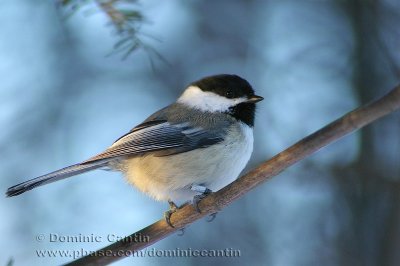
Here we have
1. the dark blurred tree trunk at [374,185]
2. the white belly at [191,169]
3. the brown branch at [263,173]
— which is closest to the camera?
the brown branch at [263,173]

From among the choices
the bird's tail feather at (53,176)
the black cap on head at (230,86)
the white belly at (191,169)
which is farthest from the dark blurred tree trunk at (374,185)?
the bird's tail feather at (53,176)

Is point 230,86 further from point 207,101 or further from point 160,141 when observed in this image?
point 160,141

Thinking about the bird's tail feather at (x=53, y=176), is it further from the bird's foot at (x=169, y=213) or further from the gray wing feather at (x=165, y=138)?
the bird's foot at (x=169, y=213)

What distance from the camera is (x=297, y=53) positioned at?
432 centimetres

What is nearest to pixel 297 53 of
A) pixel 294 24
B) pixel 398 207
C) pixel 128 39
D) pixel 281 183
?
pixel 294 24

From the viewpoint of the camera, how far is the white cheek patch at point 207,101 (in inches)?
106

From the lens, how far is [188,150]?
8.03ft

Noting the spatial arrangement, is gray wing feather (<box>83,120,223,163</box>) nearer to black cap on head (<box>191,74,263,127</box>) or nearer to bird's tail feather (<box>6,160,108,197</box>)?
bird's tail feather (<box>6,160,108,197</box>)

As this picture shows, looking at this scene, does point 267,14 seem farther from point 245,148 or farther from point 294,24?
point 245,148

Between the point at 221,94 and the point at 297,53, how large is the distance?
5.82ft

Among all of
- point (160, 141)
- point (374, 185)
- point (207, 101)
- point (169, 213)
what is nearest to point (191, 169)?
point (160, 141)

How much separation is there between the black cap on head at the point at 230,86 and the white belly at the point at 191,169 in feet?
0.82

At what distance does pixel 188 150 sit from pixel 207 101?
40 cm

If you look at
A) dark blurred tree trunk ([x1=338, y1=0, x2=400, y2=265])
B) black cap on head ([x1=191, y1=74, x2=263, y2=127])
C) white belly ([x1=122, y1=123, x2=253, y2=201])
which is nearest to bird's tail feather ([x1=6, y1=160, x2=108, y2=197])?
white belly ([x1=122, y1=123, x2=253, y2=201])
